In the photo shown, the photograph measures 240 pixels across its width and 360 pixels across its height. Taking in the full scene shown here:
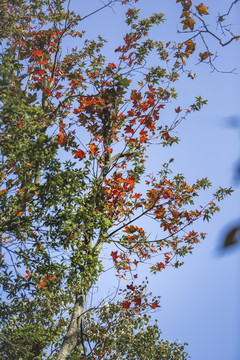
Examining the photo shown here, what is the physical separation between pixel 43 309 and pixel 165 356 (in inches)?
179

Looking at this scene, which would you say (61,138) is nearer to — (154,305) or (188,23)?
(188,23)

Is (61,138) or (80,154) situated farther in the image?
(80,154)

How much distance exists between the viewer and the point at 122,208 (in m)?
6.10

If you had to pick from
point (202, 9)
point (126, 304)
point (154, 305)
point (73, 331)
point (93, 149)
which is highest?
point (202, 9)

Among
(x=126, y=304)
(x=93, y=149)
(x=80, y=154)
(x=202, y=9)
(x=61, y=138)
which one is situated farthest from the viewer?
(x=126, y=304)

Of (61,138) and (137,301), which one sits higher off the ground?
(61,138)

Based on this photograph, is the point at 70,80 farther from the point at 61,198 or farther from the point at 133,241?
the point at 133,241

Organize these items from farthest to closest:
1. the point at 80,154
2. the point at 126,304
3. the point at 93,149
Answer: the point at 126,304 < the point at 93,149 < the point at 80,154

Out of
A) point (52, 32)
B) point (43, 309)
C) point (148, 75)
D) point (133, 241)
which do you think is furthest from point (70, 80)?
point (43, 309)

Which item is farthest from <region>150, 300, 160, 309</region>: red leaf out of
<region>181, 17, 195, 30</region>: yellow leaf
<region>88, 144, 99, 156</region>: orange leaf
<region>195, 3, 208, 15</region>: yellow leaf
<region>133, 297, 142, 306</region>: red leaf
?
<region>195, 3, 208, 15</region>: yellow leaf

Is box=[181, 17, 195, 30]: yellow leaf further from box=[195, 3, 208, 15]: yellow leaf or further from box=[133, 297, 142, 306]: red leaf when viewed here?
box=[133, 297, 142, 306]: red leaf

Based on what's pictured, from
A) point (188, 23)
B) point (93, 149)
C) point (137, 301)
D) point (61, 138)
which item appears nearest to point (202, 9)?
point (188, 23)

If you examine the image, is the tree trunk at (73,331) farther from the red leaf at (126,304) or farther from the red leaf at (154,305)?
the red leaf at (154,305)

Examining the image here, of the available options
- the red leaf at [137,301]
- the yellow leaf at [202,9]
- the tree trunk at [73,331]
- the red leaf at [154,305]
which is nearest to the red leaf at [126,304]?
the red leaf at [137,301]
